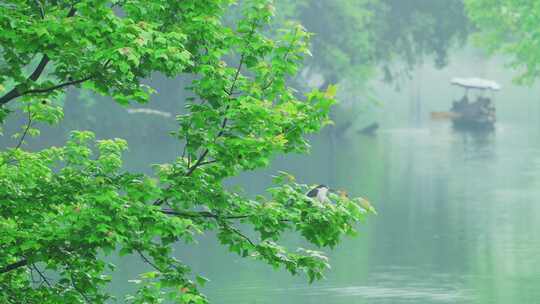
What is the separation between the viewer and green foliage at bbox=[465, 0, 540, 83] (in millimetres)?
60250

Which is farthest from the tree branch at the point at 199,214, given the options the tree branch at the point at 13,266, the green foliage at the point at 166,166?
the tree branch at the point at 13,266

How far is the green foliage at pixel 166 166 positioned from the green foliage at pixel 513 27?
152 feet

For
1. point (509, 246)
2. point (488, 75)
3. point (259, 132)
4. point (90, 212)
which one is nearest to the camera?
point (90, 212)

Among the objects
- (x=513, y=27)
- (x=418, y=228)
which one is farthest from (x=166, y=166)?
(x=513, y=27)

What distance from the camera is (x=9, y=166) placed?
15.2 metres

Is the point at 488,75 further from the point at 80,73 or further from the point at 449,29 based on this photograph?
the point at 80,73

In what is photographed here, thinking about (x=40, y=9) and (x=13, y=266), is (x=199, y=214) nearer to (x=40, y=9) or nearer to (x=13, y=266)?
(x=13, y=266)

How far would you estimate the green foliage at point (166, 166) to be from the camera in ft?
41.1

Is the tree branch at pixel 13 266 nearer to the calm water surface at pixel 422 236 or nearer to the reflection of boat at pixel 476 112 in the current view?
the calm water surface at pixel 422 236

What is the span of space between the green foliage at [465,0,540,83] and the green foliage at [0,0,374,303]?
4639cm

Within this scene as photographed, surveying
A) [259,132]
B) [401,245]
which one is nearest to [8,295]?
[259,132]

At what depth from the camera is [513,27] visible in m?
66.4

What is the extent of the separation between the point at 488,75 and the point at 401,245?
348 ft

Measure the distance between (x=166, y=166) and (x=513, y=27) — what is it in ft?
177
